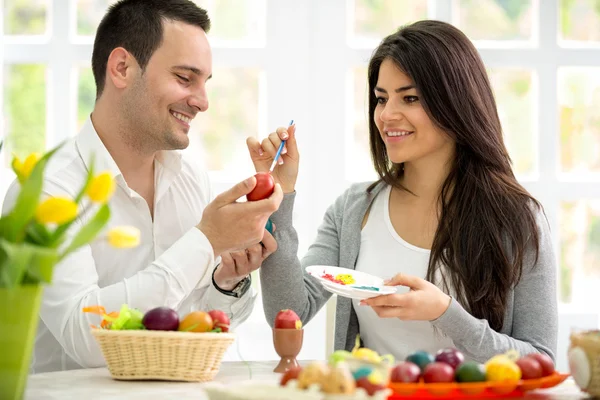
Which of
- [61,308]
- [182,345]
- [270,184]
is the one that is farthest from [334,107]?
[182,345]

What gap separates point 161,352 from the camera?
1.50m

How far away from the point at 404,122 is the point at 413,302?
0.64 m

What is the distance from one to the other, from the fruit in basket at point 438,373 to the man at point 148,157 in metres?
0.73

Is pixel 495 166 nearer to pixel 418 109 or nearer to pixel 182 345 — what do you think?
pixel 418 109

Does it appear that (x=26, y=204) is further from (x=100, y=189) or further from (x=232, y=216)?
(x=232, y=216)

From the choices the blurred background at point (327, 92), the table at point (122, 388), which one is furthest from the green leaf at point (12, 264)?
the blurred background at point (327, 92)

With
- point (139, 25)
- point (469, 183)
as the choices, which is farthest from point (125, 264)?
point (469, 183)

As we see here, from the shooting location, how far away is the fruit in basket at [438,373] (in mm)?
1273

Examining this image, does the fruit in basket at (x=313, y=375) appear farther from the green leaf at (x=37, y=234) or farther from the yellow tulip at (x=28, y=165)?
the yellow tulip at (x=28, y=165)

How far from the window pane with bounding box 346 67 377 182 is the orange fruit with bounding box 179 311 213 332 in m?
2.03

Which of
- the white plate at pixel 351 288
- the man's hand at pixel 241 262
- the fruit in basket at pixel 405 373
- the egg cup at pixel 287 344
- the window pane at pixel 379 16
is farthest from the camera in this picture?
the window pane at pixel 379 16

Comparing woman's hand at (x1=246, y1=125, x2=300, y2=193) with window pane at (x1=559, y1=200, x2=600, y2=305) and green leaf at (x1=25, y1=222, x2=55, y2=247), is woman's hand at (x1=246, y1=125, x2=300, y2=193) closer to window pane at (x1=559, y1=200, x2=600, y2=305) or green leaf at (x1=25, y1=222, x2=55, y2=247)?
green leaf at (x1=25, y1=222, x2=55, y2=247)

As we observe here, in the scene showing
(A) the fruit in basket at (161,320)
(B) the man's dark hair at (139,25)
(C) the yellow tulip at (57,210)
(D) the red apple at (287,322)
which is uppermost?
(B) the man's dark hair at (139,25)

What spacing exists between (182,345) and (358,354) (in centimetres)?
37
